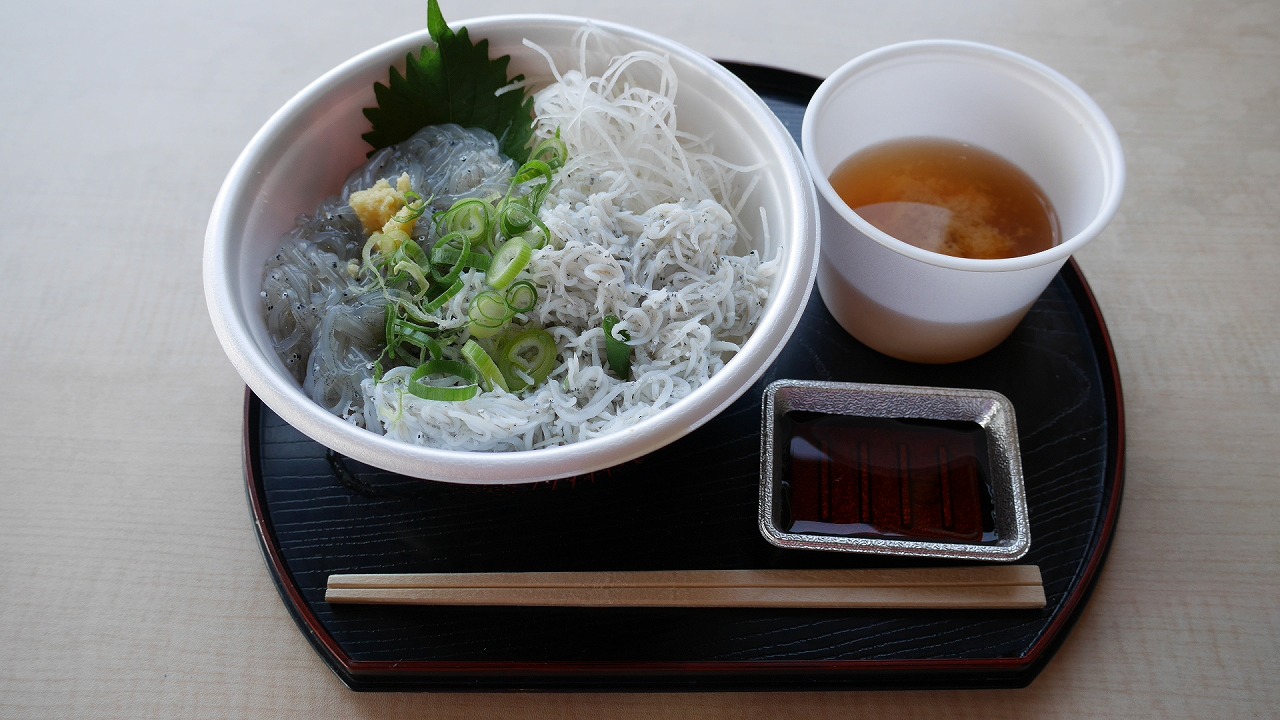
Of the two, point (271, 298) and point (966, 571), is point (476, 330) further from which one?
point (966, 571)

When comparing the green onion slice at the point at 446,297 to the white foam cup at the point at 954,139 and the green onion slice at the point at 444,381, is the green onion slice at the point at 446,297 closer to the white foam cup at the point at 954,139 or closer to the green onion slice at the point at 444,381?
the green onion slice at the point at 444,381

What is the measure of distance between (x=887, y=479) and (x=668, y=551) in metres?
0.45

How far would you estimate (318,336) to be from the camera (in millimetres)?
1642

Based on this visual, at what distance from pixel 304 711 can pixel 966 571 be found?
1247 millimetres

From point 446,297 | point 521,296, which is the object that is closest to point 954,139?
point 521,296

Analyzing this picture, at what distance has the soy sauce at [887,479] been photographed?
1603 mm

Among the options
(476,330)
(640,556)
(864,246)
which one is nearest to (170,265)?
(476,330)

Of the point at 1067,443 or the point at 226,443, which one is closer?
the point at 1067,443

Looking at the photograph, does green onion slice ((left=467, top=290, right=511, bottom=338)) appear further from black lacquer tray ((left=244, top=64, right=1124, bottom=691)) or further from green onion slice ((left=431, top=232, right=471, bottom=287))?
black lacquer tray ((left=244, top=64, right=1124, bottom=691))

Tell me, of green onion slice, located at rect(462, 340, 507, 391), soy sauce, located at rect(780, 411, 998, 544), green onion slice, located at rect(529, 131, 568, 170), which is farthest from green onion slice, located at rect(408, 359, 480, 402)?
soy sauce, located at rect(780, 411, 998, 544)

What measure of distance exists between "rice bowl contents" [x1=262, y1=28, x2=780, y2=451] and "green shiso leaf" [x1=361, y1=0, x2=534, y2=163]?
0.05 m

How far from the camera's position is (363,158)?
1.94 meters

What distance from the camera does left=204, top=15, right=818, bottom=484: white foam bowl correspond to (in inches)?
53.7

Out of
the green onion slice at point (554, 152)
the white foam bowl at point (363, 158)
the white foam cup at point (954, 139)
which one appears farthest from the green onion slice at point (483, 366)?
the white foam cup at point (954, 139)
